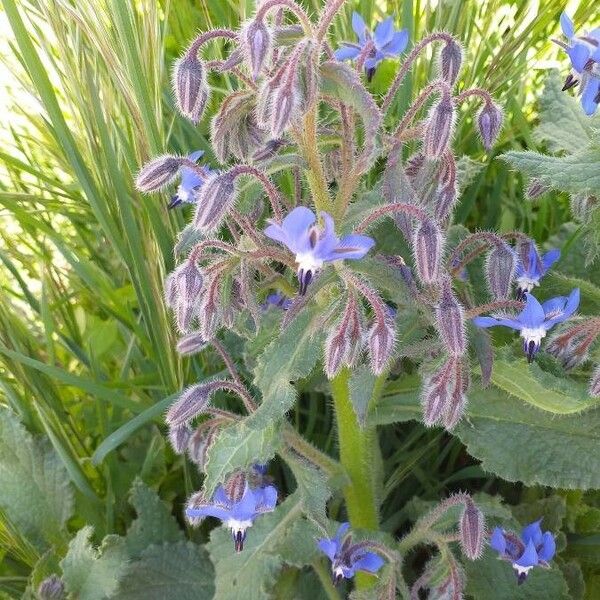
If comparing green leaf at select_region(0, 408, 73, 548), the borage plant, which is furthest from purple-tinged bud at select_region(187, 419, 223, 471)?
green leaf at select_region(0, 408, 73, 548)

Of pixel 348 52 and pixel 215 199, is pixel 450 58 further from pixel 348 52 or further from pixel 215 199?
pixel 215 199

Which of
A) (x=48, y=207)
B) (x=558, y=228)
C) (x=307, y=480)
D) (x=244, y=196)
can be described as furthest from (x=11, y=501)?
(x=558, y=228)

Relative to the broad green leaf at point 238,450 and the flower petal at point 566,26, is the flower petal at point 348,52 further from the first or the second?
the broad green leaf at point 238,450

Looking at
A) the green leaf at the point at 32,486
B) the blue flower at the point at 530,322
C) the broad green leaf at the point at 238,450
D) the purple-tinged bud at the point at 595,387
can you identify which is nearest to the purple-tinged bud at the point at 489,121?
the blue flower at the point at 530,322

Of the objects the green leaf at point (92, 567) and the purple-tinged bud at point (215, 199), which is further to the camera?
the green leaf at point (92, 567)

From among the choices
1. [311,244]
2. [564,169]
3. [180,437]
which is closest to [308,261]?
[311,244]
